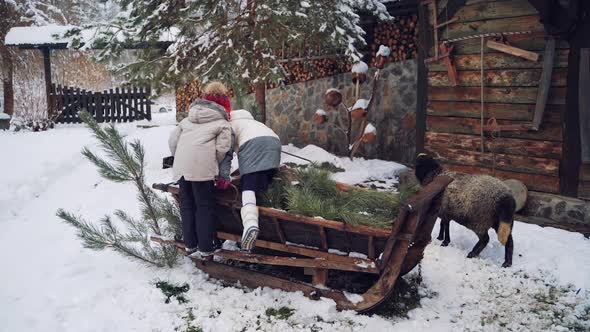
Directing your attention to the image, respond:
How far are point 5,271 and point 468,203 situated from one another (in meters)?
4.86

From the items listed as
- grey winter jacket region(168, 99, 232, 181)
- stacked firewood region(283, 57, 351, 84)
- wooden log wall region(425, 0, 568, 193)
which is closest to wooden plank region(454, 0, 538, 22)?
wooden log wall region(425, 0, 568, 193)

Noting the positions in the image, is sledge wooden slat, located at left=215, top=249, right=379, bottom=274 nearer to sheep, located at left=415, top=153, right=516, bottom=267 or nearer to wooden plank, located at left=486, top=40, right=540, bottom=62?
sheep, located at left=415, top=153, right=516, bottom=267

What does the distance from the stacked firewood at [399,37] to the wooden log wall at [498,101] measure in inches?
67.1

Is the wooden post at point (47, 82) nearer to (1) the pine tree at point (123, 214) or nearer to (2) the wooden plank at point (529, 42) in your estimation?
(1) the pine tree at point (123, 214)

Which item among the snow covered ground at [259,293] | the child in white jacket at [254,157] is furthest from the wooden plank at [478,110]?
the child in white jacket at [254,157]

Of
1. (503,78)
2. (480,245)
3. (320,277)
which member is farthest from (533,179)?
(320,277)

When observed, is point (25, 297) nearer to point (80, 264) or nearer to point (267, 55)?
point (80, 264)

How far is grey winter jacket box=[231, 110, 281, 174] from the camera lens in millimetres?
4004

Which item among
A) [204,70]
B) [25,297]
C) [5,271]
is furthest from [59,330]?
[204,70]

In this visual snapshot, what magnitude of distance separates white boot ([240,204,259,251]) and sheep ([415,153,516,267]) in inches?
84.7

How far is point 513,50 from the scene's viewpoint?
6250 mm

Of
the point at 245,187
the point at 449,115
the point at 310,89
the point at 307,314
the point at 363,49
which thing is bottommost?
the point at 307,314

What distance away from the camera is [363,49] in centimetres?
1021

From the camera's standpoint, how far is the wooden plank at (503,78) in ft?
19.4
